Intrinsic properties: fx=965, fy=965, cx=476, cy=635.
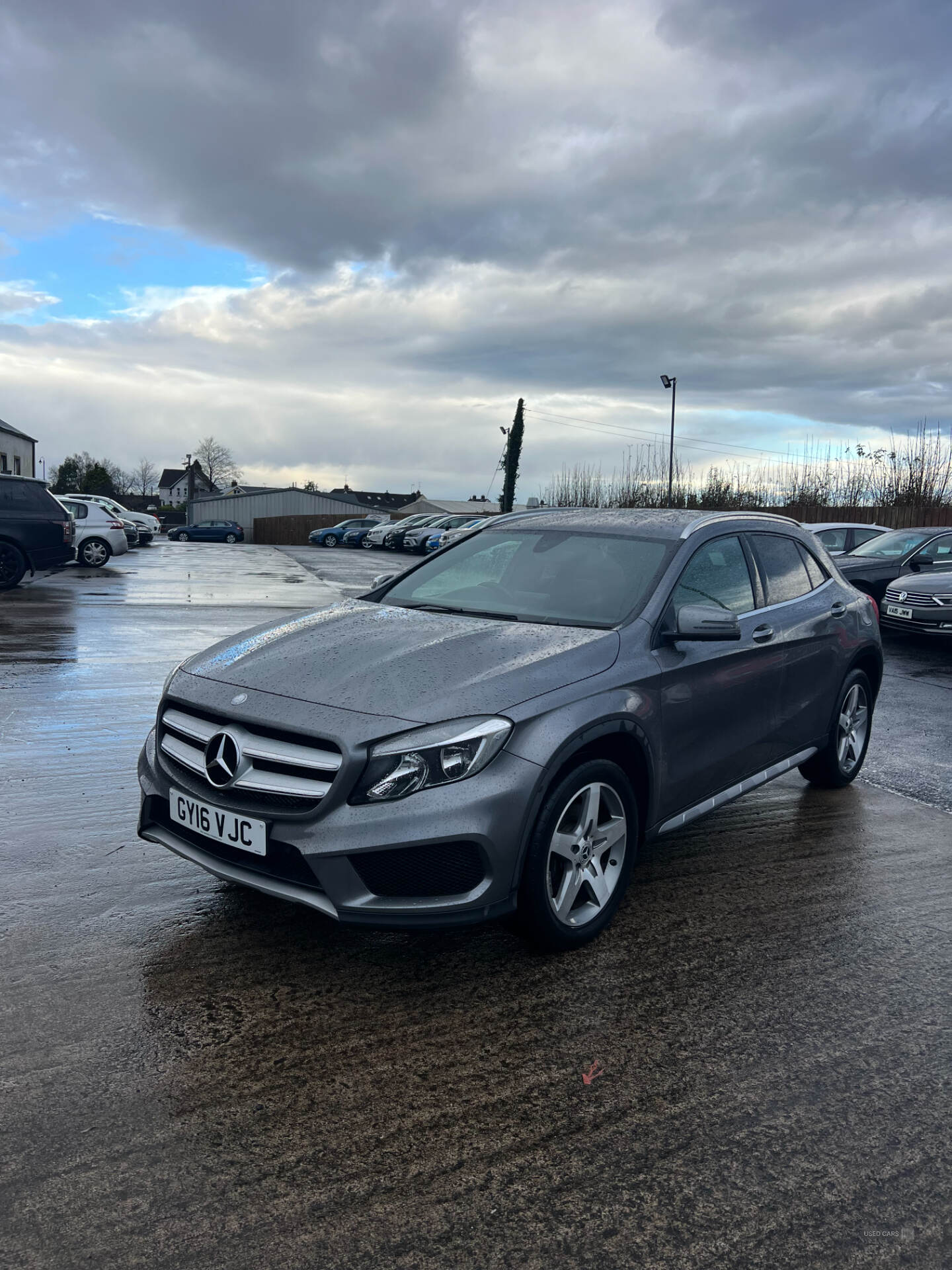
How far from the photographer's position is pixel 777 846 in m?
4.87

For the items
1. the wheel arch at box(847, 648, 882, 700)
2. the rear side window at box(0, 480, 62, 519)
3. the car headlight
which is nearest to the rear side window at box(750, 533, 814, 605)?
the wheel arch at box(847, 648, 882, 700)

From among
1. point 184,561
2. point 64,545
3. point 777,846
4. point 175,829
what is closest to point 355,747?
point 175,829

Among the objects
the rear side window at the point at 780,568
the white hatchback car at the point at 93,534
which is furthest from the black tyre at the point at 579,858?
the white hatchback car at the point at 93,534

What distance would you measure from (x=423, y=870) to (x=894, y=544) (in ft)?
46.5

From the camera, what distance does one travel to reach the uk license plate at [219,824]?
10.3 feet

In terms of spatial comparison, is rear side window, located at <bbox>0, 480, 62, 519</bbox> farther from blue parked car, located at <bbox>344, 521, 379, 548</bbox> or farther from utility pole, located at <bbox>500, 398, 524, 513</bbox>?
utility pole, located at <bbox>500, 398, 524, 513</bbox>

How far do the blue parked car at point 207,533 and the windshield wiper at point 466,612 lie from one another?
55.2 m

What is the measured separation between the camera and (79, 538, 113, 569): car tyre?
2430cm

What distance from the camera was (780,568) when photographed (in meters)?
5.20

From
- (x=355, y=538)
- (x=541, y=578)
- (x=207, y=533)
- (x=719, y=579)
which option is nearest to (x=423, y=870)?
(x=541, y=578)

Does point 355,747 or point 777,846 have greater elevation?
point 355,747

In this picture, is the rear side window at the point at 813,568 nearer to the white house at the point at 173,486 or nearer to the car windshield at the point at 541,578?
the car windshield at the point at 541,578

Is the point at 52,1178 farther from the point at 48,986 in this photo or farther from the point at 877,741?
the point at 877,741

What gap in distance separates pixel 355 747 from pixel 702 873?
83.9 inches
